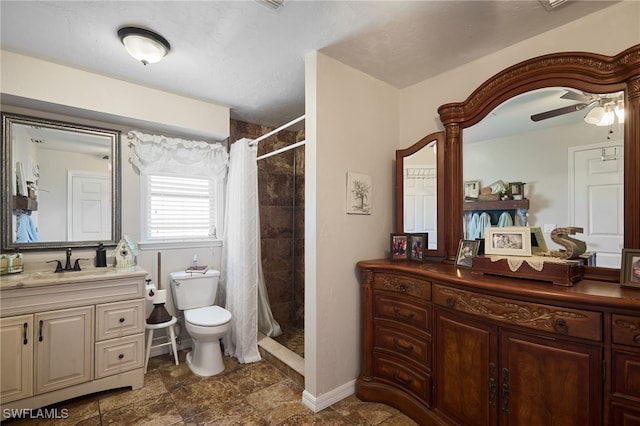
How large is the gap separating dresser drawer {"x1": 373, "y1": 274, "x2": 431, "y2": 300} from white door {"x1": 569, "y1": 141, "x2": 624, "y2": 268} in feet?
2.91

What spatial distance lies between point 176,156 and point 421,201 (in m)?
2.38

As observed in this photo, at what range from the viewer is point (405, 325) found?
1.95 m

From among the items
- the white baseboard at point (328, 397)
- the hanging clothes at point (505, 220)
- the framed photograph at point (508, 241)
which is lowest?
the white baseboard at point (328, 397)

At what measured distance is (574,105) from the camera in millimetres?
1662

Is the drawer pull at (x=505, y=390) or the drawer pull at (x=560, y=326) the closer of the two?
the drawer pull at (x=560, y=326)

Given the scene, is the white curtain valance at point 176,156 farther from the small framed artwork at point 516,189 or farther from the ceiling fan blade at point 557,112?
the ceiling fan blade at point 557,112

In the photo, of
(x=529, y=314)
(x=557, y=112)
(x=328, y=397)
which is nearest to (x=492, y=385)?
(x=529, y=314)

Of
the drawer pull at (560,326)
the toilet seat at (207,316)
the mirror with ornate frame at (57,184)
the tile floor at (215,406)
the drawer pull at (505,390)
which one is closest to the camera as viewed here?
the drawer pull at (560,326)

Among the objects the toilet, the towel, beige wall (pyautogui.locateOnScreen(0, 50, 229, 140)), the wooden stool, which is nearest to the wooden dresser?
the toilet

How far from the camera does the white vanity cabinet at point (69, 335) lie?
1.85m

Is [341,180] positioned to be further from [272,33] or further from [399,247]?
[272,33]

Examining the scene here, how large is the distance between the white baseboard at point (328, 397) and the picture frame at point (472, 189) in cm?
163

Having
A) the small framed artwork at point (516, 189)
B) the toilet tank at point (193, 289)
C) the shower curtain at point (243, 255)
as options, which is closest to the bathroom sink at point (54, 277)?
the toilet tank at point (193, 289)

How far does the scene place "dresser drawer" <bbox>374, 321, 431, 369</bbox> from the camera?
6.01ft
